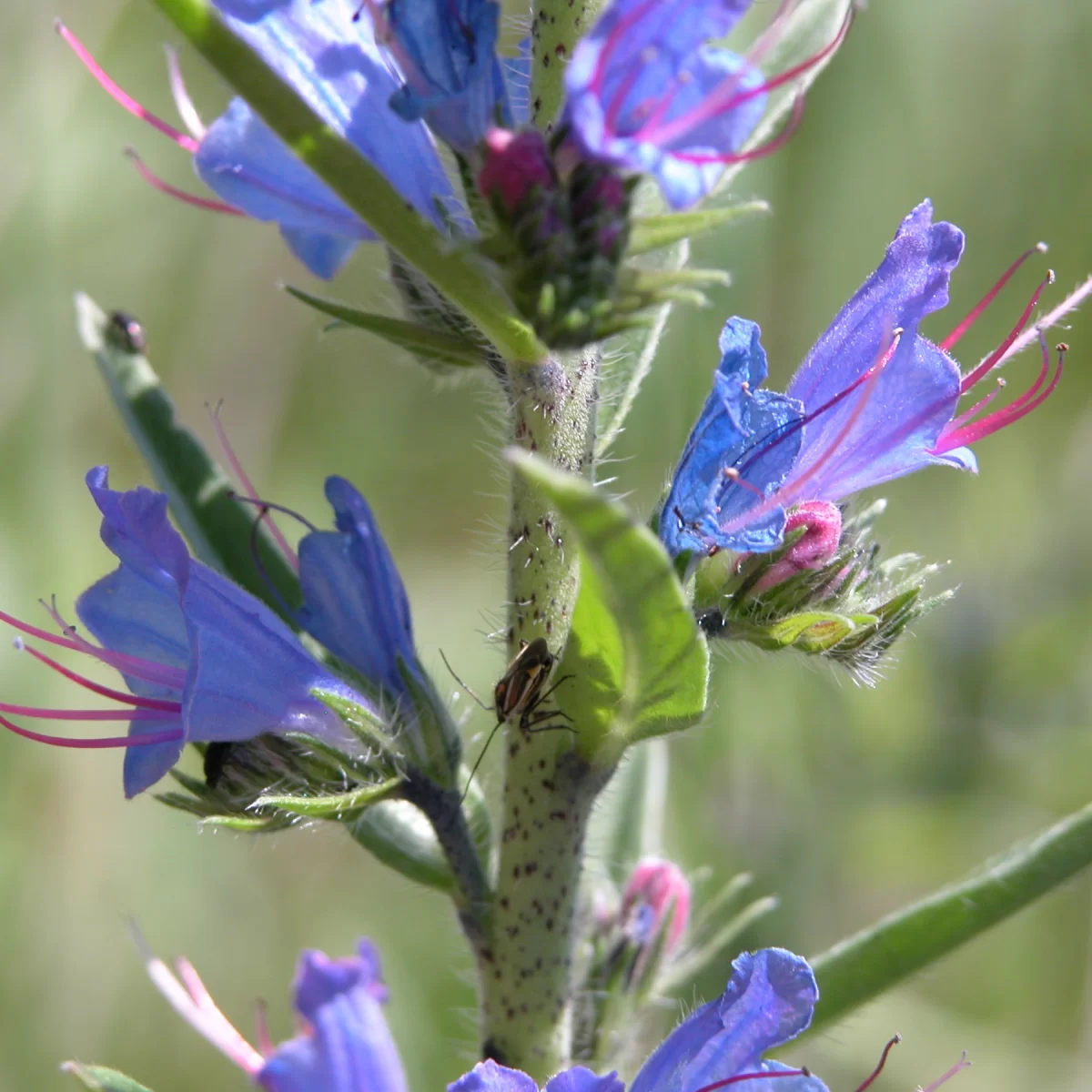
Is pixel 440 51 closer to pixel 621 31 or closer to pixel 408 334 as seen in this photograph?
pixel 621 31

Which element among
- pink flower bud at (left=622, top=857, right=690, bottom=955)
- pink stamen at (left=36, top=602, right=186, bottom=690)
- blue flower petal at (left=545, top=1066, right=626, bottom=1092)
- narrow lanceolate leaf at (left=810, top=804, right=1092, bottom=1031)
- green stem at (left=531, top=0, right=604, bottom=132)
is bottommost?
narrow lanceolate leaf at (left=810, top=804, right=1092, bottom=1031)

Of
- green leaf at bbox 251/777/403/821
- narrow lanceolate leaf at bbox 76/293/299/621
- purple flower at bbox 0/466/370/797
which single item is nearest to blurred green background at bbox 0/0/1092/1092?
narrow lanceolate leaf at bbox 76/293/299/621

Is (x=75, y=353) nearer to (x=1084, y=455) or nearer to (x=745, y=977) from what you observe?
(x=1084, y=455)

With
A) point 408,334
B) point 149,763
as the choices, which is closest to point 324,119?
point 408,334

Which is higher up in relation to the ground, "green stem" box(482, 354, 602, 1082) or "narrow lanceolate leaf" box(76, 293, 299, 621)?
"narrow lanceolate leaf" box(76, 293, 299, 621)

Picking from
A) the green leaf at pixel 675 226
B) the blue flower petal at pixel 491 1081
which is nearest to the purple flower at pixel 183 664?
the blue flower petal at pixel 491 1081

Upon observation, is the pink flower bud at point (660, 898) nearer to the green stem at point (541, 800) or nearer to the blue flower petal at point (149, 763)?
the green stem at point (541, 800)

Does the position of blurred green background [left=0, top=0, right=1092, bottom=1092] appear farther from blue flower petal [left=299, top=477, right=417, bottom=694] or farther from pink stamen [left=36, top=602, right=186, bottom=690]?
pink stamen [left=36, top=602, right=186, bottom=690]
